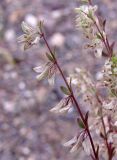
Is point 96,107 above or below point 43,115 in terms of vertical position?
above

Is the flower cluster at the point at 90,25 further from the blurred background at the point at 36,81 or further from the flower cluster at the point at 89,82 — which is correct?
the blurred background at the point at 36,81

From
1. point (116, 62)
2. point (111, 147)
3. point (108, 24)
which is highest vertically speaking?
point (116, 62)

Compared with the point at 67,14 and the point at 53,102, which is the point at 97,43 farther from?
the point at 67,14

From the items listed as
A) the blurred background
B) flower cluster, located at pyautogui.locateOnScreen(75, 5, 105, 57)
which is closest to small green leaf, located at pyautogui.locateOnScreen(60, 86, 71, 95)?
flower cluster, located at pyautogui.locateOnScreen(75, 5, 105, 57)

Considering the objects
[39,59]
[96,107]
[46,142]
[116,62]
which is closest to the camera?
[116,62]

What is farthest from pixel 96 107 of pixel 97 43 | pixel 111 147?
pixel 97 43

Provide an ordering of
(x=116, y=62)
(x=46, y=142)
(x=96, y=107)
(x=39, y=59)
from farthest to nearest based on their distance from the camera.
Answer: (x=39, y=59)
(x=46, y=142)
(x=96, y=107)
(x=116, y=62)

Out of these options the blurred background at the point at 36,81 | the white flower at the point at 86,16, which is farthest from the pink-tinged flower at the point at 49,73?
the blurred background at the point at 36,81

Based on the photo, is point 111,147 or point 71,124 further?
point 71,124

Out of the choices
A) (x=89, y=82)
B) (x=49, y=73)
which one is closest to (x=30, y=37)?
(x=49, y=73)

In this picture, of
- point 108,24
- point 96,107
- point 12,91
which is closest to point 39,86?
point 12,91
